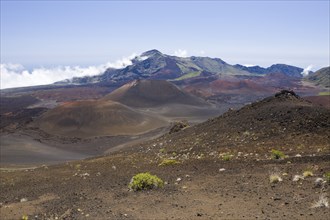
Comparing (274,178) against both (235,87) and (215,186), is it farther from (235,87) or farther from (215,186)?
(235,87)

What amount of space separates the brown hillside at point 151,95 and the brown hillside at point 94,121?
27.9m

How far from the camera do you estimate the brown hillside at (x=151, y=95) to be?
113 m

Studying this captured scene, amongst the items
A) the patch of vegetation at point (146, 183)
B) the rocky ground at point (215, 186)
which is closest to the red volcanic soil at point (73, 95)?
the rocky ground at point (215, 186)

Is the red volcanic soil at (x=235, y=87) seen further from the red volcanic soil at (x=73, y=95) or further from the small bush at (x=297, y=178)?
the small bush at (x=297, y=178)

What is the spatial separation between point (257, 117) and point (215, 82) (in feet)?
551

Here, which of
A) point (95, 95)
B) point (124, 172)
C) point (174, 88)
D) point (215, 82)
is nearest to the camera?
point (124, 172)

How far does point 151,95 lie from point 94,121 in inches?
1640

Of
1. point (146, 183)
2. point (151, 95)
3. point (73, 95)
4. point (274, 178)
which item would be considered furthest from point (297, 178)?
point (73, 95)

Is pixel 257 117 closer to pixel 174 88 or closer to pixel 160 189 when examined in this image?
pixel 160 189

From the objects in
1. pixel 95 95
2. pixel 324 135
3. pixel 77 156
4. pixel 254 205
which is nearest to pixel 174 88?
pixel 95 95

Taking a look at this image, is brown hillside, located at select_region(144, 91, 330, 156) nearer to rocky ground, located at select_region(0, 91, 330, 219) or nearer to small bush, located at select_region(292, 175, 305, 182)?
rocky ground, located at select_region(0, 91, 330, 219)

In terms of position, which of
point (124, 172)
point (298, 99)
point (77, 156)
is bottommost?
point (77, 156)

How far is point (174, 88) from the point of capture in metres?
122

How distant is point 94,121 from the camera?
255 ft
